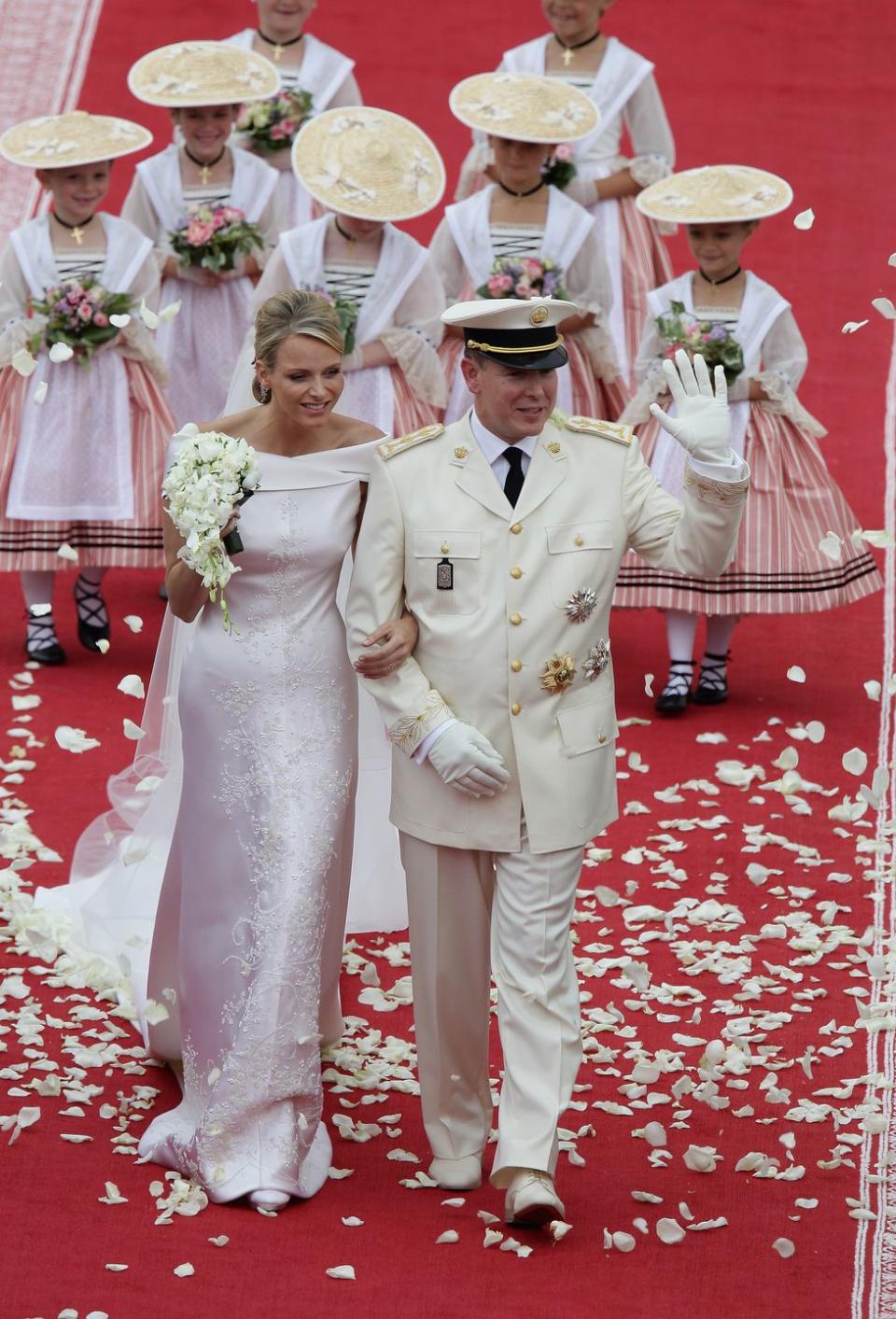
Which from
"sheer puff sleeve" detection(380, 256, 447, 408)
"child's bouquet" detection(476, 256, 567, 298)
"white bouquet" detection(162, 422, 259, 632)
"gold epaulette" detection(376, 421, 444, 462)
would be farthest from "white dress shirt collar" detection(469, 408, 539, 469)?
"child's bouquet" detection(476, 256, 567, 298)

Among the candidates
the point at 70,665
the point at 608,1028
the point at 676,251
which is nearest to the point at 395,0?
the point at 676,251

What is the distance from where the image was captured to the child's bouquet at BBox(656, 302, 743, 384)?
26.2 feet

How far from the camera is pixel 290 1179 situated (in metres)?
5.05

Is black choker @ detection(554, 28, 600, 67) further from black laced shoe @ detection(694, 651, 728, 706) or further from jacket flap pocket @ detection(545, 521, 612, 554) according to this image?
jacket flap pocket @ detection(545, 521, 612, 554)

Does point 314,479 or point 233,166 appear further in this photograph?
point 233,166

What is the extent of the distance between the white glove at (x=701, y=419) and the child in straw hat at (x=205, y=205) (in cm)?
460

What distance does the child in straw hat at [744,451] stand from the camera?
809cm

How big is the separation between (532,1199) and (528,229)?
4.73 metres

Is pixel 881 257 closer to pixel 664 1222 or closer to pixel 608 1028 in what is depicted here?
pixel 608 1028

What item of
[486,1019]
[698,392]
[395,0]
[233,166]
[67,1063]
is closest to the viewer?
[698,392]

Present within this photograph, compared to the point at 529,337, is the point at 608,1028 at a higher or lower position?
lower

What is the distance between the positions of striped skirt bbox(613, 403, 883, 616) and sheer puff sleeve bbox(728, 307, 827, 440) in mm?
47

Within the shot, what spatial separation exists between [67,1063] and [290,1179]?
2.89 feet

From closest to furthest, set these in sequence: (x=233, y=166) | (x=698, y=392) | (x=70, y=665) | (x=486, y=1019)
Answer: (x=698, y=392)
(x=486, y=1019)
(x=70, y=665)
(x=233, y=166)
